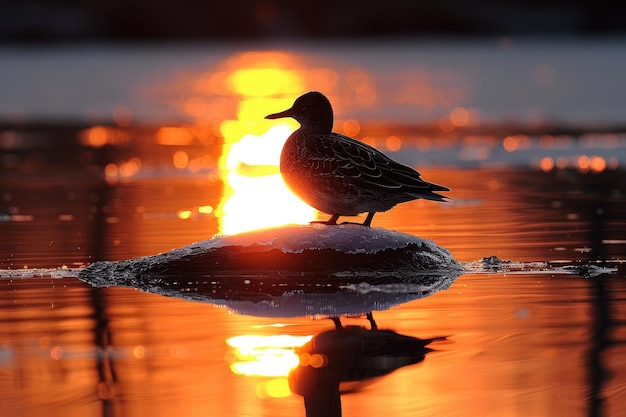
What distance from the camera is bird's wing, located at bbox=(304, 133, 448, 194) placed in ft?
26.8

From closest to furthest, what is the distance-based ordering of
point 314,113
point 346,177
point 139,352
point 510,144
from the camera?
point 139,352, point 346,177, point 314,113, point 510,144

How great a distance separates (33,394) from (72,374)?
0.35 meters

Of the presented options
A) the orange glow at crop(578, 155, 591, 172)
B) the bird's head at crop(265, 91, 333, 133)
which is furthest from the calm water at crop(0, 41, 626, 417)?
the bird's head at crop(265, 91, 333, 133)

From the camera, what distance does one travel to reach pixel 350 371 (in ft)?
18.2

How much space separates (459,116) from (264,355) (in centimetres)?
1873

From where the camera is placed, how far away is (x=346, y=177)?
8.20m

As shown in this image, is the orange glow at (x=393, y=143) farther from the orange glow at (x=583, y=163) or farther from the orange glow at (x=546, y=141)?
the orange glow at (x=583, y=163)

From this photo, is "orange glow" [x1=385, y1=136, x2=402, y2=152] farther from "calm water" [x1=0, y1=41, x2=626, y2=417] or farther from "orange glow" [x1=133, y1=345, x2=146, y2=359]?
"orange glow" [x1=133, y1=345, x2=146, y2=359]

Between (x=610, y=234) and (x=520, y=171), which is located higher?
(x=520, y=171)

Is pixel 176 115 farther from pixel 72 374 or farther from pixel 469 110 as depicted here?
pixel 72 374

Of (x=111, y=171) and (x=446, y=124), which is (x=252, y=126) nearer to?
(x=446, y=124)

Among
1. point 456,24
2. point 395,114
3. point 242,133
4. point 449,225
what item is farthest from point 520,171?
point 456,24

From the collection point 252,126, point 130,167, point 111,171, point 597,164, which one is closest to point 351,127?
point 252,126

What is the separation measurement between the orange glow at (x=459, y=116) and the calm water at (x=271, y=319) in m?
7.51
